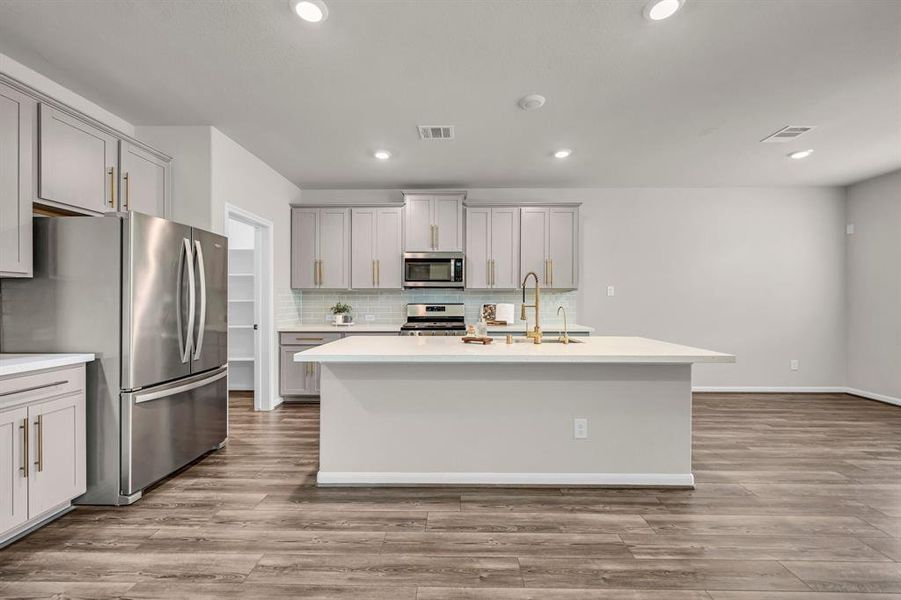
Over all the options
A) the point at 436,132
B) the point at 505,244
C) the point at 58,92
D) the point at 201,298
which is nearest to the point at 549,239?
the point at 505,244

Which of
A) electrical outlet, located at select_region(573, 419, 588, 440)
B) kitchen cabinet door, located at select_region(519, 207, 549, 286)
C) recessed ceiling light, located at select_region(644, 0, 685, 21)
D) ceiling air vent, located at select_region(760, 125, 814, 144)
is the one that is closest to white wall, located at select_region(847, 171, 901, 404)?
ceiling air vent, located at select_region(760, 125, 814, 144)

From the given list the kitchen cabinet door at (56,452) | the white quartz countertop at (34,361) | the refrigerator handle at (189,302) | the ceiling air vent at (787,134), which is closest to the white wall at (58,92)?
the refrigerator handle at (189,302)

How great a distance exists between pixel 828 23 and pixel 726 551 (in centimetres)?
268

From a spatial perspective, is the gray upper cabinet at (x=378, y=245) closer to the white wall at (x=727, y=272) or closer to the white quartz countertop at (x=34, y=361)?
the white wall at (x=727, y=272)

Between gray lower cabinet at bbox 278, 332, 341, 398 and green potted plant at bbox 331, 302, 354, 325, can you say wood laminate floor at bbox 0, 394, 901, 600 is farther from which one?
green potted plant at bbox 331, 302, 354, 325

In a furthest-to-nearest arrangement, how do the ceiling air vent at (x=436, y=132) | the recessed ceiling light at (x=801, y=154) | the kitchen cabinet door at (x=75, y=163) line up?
1. the recessed ceiling light at (x=801, y=154)
2. the ceiling air vent at (x=436, y=132)
3. the kitchen cabinet door at (x=75, y=163)

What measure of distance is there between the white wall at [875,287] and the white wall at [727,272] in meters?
0.14

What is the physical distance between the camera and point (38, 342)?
2.57 m

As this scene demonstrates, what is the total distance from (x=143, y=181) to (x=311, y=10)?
6.69ft

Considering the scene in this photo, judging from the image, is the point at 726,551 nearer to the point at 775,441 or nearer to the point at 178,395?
the point at 775,441

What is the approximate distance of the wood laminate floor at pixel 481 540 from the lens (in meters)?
1.86

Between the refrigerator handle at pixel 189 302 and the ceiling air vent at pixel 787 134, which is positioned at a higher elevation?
the ceiling air vent at pixel 787 134

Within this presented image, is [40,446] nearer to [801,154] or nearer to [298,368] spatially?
[298,368]

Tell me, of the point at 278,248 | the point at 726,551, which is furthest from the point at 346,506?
the point at 278,248
